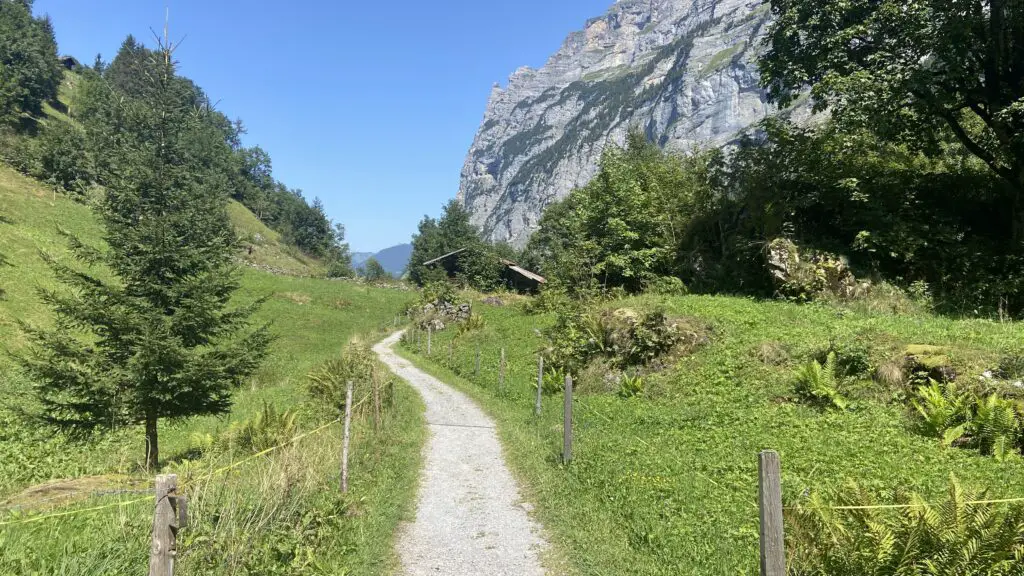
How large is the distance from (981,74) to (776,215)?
Result: 27.4 feet

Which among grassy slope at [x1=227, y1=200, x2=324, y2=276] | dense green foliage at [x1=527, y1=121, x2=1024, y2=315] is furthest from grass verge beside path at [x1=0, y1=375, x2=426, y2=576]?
grassy slope at [x1=227, y1=200, x2=324, y2=276]

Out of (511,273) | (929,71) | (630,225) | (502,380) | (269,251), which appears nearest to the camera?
(929,71)

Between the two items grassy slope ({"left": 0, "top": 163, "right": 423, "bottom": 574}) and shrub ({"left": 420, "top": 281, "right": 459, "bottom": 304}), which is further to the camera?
shrub ({"left": 420, "top": 281, "right": 459, "bottom": 304})

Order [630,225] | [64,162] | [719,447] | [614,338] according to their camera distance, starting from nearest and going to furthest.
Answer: [719,447]
[614,338]
[630,225]
[64,162]

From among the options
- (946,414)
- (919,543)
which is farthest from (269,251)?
(919,543)

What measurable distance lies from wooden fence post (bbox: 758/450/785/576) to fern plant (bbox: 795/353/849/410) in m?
7.94

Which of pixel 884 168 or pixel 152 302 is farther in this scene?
pixel 884 168

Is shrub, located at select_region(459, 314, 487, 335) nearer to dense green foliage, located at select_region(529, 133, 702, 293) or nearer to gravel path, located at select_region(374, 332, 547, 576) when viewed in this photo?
dense green foliage, located at select_region(529, 133, 702, 293)

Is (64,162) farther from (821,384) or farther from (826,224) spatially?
(821,384)

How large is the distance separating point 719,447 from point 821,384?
3.21 m

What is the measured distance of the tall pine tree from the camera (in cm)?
1096

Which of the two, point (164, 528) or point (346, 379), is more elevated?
point (164, 528)

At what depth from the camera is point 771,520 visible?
13.7 feet

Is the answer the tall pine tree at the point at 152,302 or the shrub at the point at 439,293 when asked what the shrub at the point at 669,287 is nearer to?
the tall pine tree at the point at 152,302
